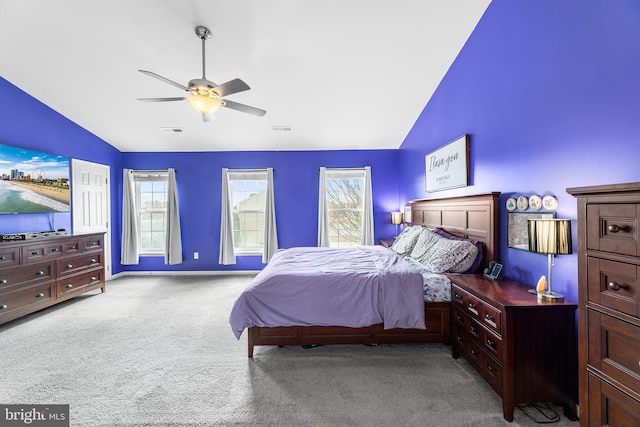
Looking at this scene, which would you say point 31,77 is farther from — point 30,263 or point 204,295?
point 204,295

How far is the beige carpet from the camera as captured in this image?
1.71 m

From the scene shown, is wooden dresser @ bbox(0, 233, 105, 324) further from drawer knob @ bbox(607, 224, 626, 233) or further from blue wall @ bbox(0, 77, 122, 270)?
drawer knob @ bbox(607, 224, 626, 233)

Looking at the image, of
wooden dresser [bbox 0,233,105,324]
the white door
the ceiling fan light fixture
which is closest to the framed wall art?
the ceiling fan light fixture

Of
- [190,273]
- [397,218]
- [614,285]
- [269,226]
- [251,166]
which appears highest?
[251,166]

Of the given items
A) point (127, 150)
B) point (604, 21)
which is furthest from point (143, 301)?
point (604, 21)

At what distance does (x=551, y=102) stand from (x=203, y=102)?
276 centimetres

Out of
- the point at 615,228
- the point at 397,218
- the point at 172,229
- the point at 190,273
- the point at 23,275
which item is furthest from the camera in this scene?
the point at 190,273

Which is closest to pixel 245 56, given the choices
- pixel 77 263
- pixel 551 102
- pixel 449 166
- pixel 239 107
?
pixel 239 107

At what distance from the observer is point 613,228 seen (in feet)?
3.53

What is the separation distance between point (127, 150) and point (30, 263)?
279cm

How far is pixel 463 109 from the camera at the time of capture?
3.07 metres

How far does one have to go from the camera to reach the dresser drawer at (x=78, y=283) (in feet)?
11.7

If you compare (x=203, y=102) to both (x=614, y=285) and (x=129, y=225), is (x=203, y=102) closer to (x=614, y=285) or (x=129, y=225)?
(x=614, y=285)

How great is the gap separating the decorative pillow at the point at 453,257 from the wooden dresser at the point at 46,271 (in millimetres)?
4596
